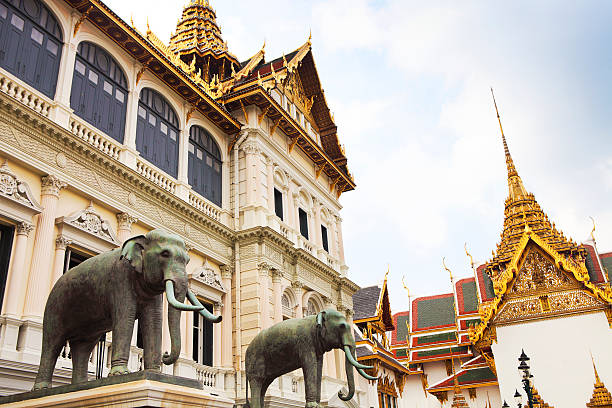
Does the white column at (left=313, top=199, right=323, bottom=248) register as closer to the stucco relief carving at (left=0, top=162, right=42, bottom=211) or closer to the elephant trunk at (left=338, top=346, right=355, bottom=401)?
the stucco relief carving at (left=0, top=162, right=42, bottom=211)

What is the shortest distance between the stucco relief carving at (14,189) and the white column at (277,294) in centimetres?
839

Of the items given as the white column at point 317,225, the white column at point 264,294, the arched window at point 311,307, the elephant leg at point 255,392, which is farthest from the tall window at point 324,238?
the elephant leg at point 255,392

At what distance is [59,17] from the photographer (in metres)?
13.6

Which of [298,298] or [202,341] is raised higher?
[298,298]

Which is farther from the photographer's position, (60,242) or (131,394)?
(60,242)

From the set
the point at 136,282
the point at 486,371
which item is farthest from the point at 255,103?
the point at 486,371

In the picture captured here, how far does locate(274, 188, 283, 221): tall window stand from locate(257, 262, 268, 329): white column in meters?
3.05

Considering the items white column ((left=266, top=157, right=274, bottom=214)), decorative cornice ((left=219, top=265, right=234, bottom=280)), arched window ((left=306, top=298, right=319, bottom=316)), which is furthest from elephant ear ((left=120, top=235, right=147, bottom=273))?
arched window ((left=306, top=298, right=319, bottom=316))

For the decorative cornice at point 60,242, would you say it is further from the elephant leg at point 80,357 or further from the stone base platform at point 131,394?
the stone base platform at point 131,394

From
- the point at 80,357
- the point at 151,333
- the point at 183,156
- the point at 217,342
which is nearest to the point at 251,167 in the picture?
the point at 183,156

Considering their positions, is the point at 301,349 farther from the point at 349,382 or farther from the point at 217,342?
the point at 217,342

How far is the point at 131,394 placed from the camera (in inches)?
181

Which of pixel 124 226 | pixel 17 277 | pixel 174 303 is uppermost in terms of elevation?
pixel 124 226

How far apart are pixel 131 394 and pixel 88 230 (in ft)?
29.3
